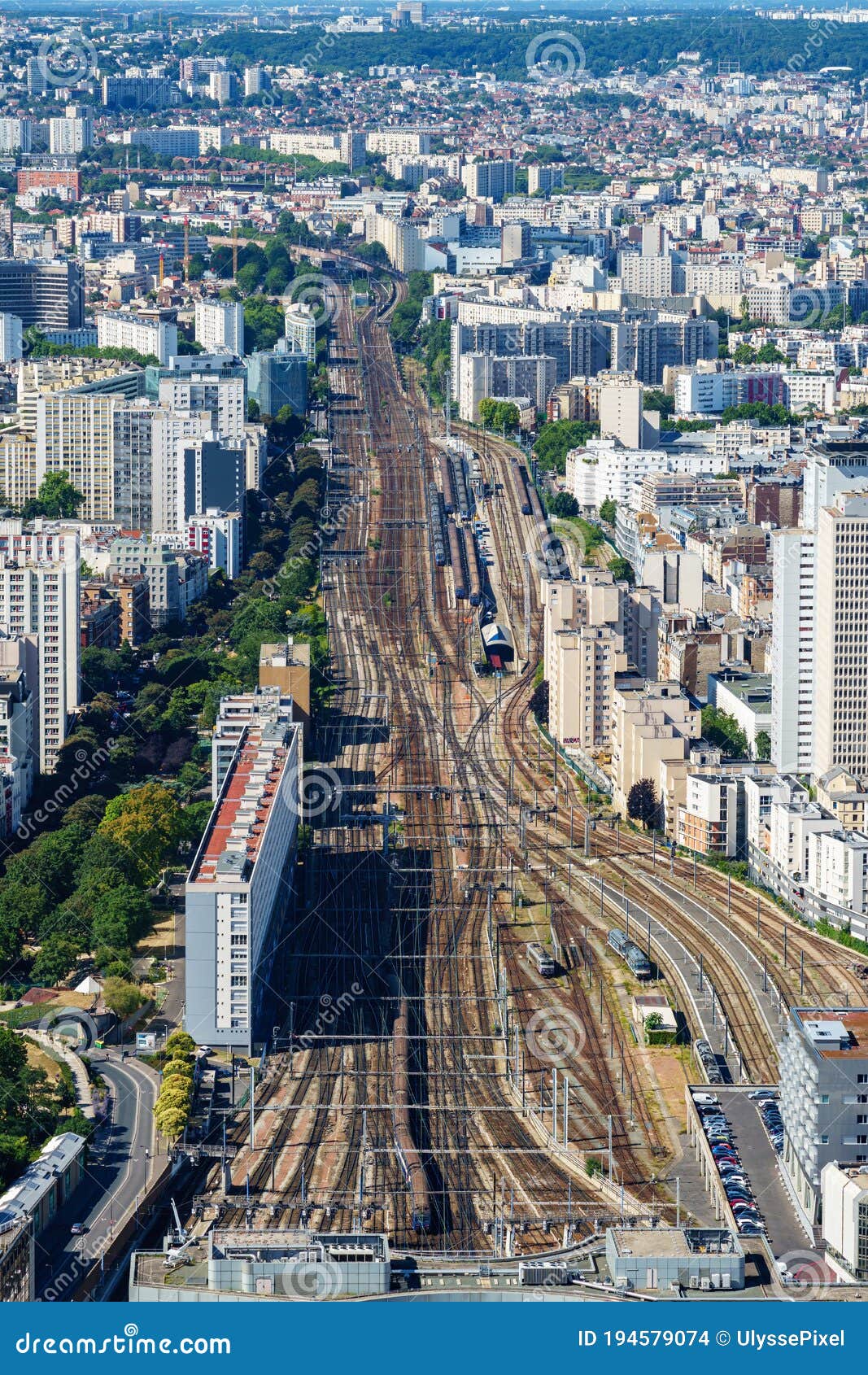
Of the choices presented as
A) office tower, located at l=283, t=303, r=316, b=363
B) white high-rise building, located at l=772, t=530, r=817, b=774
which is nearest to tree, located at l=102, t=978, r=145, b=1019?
white high-rise building, located at l=772, t=530, r=817, b=774

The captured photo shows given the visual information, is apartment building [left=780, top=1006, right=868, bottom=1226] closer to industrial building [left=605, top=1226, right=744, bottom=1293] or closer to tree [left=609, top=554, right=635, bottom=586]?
industrial building [left=605, top=1226, right=744, bottom=1293]

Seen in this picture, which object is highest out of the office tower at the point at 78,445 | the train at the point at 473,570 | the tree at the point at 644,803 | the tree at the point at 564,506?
the office tower at the point at 78,445

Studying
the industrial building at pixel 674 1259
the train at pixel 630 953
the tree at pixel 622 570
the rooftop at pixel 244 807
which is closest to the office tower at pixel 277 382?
the tree at pixel 622 570

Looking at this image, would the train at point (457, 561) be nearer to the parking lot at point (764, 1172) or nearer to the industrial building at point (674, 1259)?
the parking lot at point (764, 1172)

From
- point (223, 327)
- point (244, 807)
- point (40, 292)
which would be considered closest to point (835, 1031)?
point (244, 807)

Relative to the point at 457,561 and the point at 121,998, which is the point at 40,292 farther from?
the point at 121,998

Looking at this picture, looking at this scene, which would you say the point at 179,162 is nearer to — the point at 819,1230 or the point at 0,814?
the point at 0,814
